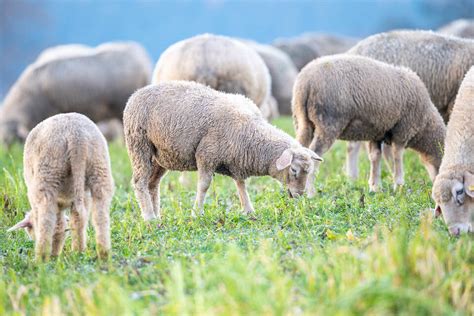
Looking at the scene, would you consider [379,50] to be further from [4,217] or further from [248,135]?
[4,217]

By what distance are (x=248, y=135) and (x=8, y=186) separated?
3043 millimetres

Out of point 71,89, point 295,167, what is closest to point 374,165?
point 295,167

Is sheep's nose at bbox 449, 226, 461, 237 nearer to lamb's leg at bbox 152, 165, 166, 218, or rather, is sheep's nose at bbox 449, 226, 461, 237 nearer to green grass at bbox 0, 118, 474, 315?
green grass at bbox 0, 118, 474, 315

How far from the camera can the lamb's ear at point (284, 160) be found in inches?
272

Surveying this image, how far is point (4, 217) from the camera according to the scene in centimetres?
787

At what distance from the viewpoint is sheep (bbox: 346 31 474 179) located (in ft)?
32.2

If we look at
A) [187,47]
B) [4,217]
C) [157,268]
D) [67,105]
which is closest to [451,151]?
[157,268]

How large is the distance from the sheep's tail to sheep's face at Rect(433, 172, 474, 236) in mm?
2785

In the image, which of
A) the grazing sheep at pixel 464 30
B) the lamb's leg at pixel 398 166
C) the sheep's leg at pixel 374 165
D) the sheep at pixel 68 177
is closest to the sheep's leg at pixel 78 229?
the sheep at pixel 68 177

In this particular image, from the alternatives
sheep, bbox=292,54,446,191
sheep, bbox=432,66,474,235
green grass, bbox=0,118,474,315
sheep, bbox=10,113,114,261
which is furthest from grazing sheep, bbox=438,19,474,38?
sheep, bbox=10,113,114,261

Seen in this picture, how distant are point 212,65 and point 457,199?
488cm

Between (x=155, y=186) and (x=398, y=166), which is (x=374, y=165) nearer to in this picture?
(x=398, y=166)

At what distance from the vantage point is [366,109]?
8.20 m

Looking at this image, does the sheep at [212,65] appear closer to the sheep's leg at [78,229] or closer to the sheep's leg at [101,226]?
the sheep's leg at [78,229]
